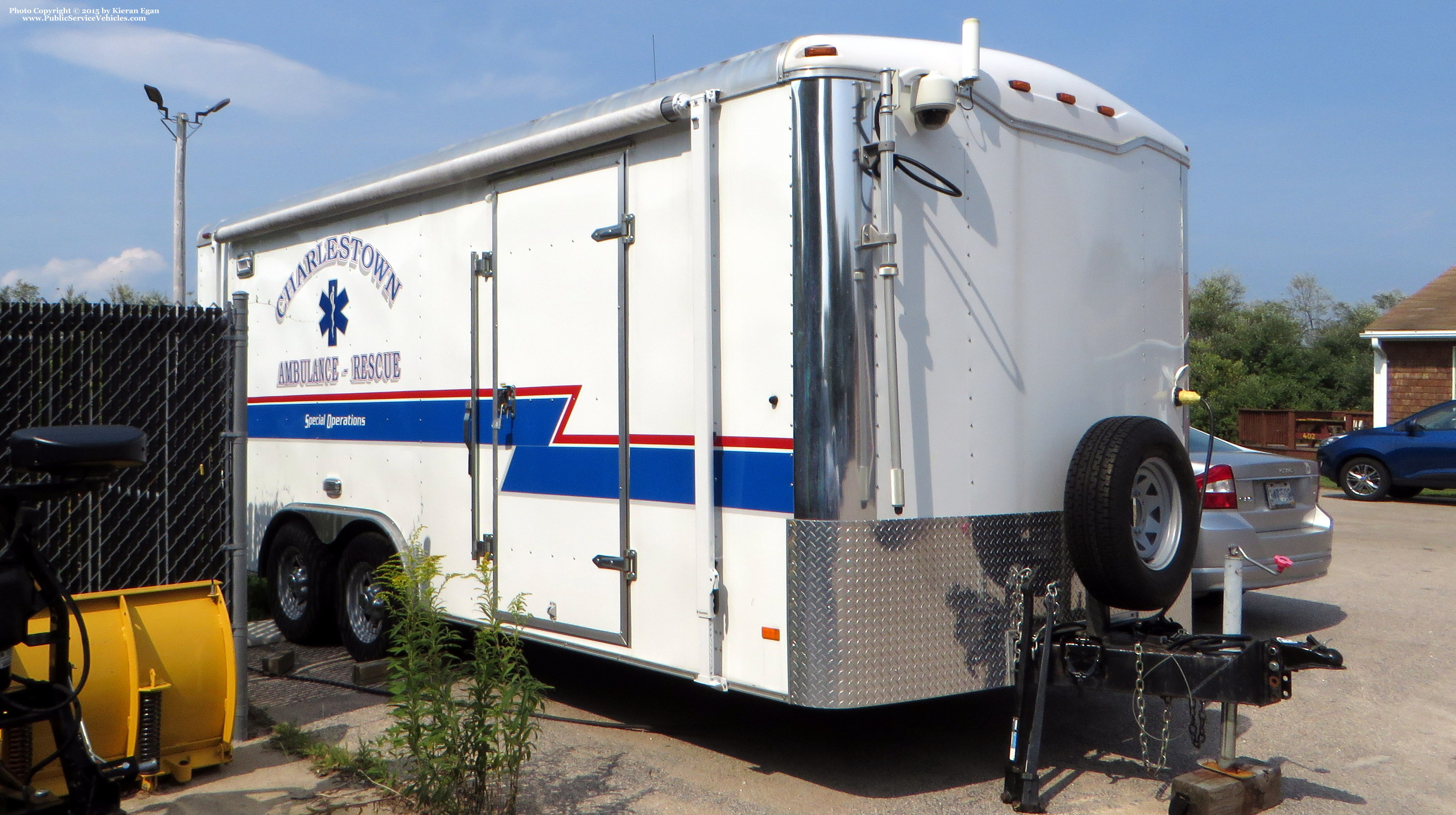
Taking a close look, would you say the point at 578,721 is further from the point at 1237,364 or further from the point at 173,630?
the point at 1237,364

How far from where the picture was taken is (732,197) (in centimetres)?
473

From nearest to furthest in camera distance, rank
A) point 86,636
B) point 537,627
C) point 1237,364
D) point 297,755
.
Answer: point 86,636, point 297,755, point 537,627, point 1237,364

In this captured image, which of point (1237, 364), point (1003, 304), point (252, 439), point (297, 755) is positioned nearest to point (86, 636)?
point (297, 755)

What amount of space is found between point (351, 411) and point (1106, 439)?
4.32 meters

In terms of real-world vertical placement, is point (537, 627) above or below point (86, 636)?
below

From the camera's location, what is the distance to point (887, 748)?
211 inches

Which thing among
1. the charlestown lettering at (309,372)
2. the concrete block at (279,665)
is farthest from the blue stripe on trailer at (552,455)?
the concrete block at (279,665)

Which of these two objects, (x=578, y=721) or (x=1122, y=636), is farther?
(x=578, y=721)

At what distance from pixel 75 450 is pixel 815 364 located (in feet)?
7.89

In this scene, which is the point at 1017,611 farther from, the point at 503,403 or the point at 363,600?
the point at 363,600

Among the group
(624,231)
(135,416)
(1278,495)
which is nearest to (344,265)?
(135,416)

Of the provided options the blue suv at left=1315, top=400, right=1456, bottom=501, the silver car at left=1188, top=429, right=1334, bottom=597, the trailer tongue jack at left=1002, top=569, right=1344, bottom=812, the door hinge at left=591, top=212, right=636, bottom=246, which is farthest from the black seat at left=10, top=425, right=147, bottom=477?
the blue suv at left=1315, top=400, right=1456, bottom=501

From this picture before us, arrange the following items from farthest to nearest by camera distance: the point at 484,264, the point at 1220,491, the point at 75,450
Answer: the point at 1220,491, the point at 484,264, the point at 75,450

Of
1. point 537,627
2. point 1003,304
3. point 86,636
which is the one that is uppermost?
point 1003,304
